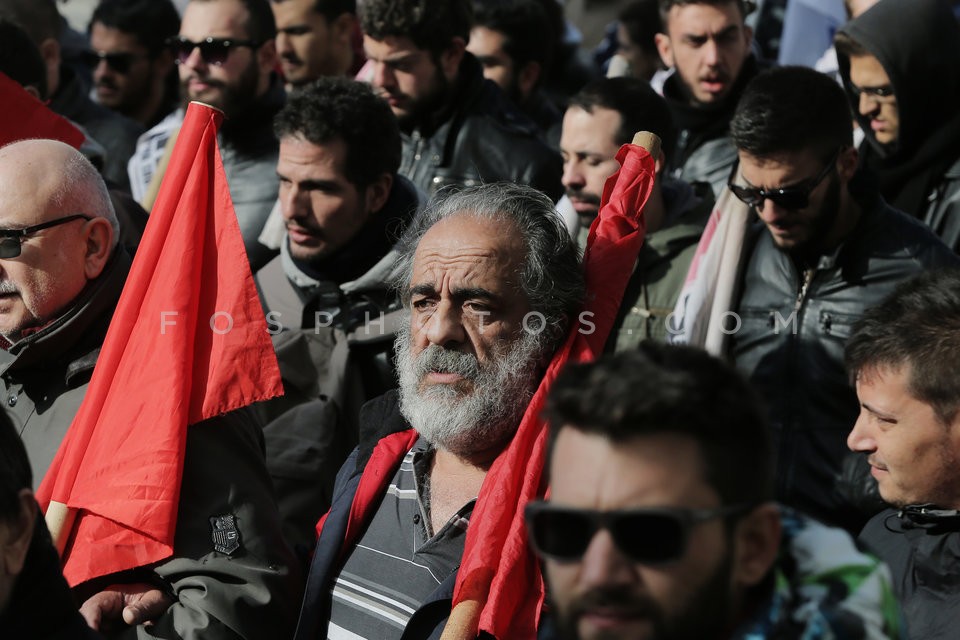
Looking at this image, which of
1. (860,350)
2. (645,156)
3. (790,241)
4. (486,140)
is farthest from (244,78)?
(860,350)

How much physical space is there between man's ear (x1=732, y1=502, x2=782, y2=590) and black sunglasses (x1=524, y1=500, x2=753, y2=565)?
0.10 feet

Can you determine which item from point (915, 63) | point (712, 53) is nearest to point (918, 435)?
point (915, 63)

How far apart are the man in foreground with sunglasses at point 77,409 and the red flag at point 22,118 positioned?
3.55 ft

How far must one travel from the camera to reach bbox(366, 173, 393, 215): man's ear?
5711mm

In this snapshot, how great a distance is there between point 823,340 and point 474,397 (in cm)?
165

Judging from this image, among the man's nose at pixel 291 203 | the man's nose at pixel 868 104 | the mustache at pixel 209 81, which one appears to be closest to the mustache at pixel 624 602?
the man's nose at pixel 291 203

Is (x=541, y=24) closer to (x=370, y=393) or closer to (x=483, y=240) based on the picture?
(x=370, y=393)

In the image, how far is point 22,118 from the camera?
541cm

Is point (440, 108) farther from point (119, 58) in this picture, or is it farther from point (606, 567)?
point (606, 567)

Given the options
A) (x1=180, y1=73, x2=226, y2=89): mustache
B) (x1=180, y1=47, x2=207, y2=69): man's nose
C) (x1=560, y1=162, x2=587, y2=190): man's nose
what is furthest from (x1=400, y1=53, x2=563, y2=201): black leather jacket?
(x1=180, y1=47, x2=207, y2=69): man's nose

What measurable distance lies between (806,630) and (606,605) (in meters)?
0.29

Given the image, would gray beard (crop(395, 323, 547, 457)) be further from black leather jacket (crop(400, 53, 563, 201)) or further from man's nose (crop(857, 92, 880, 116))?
black leather jacket (crop(400, 53, 563, 201))

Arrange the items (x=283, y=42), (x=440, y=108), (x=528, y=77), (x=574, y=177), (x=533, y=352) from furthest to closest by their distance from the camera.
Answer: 1. (x=528, y=77)
2. (x=283, y=42)
3. (x=440, y=108)
4. (x=574, y=177)
5. (x=533, y=352)

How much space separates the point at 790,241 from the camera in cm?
503
